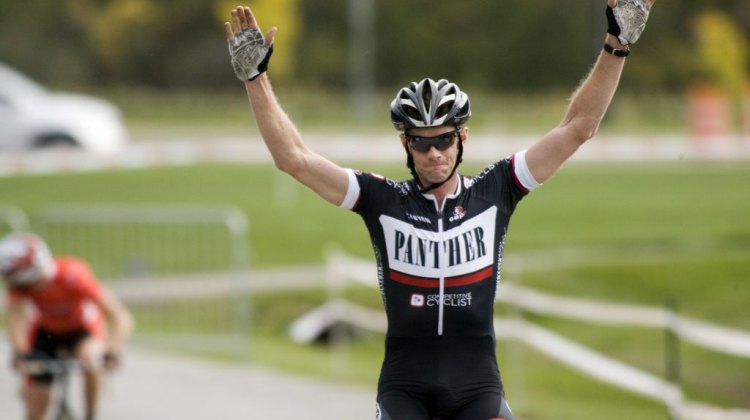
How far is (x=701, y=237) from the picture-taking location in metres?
21.2

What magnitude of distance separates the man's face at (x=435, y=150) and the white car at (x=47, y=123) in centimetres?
2605

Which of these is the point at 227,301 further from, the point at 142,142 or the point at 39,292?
the point at 142,142

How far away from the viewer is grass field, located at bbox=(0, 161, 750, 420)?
13.3m

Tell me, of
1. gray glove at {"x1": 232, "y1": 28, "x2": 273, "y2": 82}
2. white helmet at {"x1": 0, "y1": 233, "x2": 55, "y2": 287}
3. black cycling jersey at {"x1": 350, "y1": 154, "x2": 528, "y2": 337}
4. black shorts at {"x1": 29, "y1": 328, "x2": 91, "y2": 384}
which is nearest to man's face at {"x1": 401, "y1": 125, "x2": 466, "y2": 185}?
black cycling jersey at {"x1": 350, "y1": 154, "x2": 528, "y2": 337}

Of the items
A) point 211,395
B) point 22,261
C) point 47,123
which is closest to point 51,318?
point 22,261

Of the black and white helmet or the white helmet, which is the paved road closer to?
the white helmet

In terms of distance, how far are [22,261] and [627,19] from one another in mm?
5224

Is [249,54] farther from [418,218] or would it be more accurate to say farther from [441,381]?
[441,381]

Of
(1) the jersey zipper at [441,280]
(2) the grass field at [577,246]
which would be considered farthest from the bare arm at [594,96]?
(2) the grass field at [577,246]

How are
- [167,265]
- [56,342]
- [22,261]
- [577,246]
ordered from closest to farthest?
[22,261] → [56,342] → [167,265] → [577,246]

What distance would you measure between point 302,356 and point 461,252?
Answer: 10965 mm

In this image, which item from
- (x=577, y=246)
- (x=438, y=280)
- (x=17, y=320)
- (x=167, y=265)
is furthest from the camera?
(x=577, y=246)

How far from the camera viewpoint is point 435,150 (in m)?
5.20

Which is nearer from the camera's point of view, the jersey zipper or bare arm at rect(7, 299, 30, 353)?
the jersey zipper
